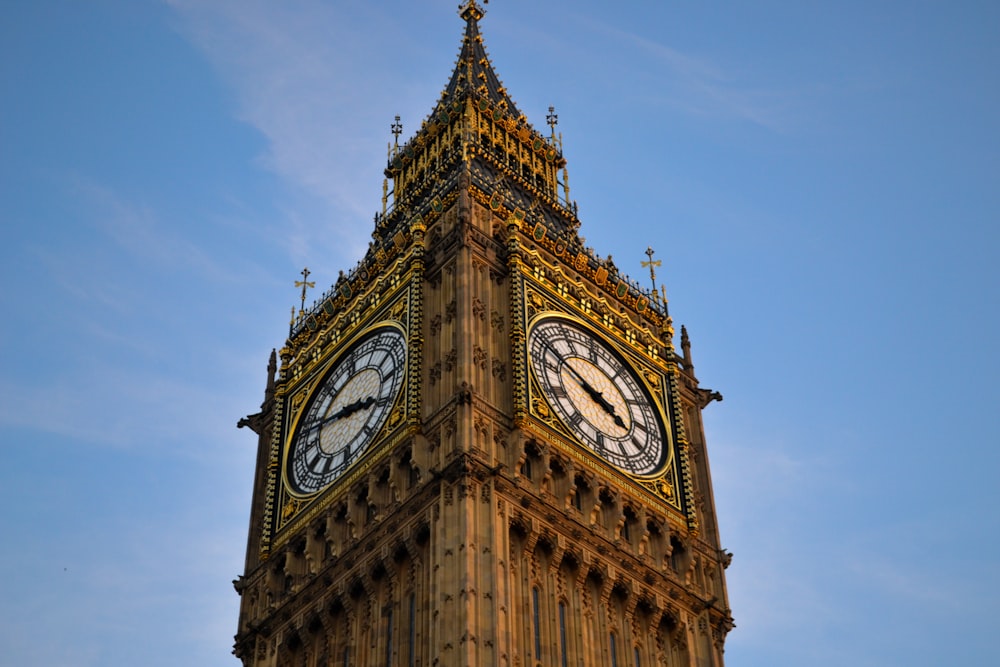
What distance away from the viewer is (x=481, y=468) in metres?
50.1

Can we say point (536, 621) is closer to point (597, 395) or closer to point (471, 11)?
point (597, 395)

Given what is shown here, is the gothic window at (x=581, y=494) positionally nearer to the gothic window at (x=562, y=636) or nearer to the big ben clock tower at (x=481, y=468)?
the big ben clock tower at (x=481, y=468)

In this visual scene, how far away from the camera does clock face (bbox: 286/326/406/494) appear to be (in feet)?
181

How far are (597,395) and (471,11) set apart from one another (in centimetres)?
2972

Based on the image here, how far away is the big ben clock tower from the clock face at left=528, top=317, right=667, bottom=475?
9 cm

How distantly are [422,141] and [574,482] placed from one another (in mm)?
23706

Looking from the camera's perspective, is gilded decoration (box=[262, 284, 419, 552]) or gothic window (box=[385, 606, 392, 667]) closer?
gothic window (box=[385, 606, 392, 667])

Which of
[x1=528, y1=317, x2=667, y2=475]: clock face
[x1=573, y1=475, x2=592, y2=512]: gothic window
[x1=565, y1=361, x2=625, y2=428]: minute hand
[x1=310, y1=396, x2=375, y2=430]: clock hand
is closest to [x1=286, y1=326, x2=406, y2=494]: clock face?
[x1=310, y1=396, x2=375, y2=430]: clock hand

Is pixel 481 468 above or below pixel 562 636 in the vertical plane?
above

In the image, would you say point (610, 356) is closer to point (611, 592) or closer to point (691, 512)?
point (691, 512)

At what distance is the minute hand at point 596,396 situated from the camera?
56.7 metres

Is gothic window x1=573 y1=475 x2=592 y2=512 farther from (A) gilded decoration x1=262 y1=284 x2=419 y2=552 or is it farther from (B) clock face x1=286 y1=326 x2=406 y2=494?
(B) clock face x1=286 y1=326 x2=406 y2=494

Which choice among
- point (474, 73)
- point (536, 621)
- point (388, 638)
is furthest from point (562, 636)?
point (474, 73)

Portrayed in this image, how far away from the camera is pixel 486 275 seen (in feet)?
188
